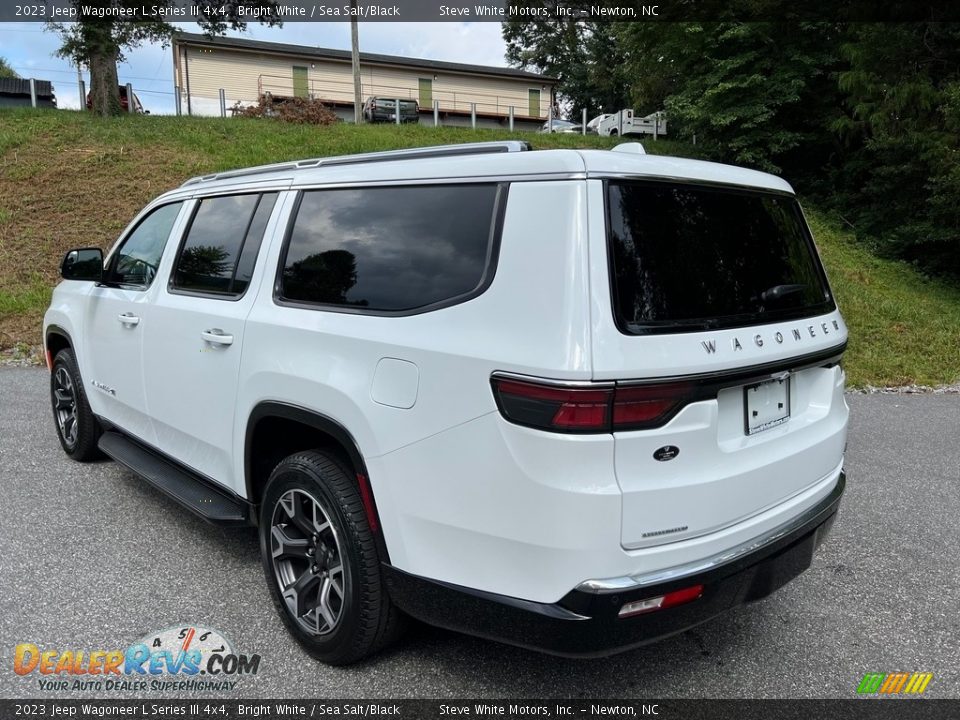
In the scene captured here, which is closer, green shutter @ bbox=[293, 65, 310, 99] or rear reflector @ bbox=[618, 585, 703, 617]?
rear reflector @ bbox=[618, 585, 703, 617]

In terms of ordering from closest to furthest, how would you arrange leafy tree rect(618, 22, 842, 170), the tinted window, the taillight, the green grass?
the taillight → the tinted window → the green grass → leafy tree rect(618, 22, 842, 170)

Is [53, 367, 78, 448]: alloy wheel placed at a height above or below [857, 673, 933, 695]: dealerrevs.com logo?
above

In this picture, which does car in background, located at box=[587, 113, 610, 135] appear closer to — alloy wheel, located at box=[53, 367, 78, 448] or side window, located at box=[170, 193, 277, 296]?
alloy wheel, located at box=[53, 367, 78, 448]

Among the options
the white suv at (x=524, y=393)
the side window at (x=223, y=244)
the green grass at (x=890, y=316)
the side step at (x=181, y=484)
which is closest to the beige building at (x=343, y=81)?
the green grass at (x=890, y=316)

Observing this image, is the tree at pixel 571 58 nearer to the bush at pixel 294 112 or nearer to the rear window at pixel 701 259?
the bush at pixel 294 112

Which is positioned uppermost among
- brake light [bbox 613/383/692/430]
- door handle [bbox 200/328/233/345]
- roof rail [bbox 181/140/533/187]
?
roof rail [bbox 181/140/533/187]

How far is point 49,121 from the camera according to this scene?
52.1 ft

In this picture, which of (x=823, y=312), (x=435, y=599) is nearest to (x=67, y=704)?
(x=435, y=599)

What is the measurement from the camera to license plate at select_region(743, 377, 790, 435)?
2.23 m

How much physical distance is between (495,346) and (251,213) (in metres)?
1.68

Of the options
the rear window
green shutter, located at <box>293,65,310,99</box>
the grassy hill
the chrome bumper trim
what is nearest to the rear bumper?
the chrome bumper trim

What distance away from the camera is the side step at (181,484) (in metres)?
3.07

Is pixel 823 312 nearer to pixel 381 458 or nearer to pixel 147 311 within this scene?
pixel 381 458

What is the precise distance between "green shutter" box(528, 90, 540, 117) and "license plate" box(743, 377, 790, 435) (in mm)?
39426
